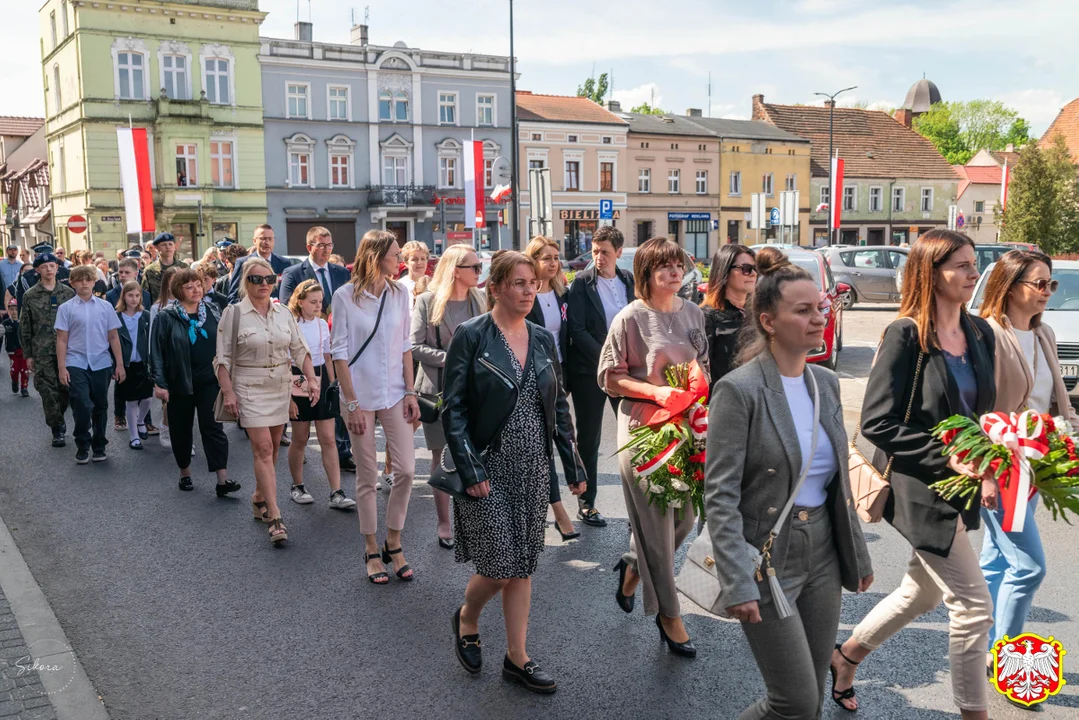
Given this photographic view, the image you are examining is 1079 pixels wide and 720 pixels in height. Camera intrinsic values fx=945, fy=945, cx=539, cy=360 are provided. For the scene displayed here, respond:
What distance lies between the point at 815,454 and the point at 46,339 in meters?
9.77

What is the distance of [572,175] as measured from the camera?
178 feet

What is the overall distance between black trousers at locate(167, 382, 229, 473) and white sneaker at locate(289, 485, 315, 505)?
71 cm

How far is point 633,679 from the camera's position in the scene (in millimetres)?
4395

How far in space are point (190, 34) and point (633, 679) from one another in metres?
46.5

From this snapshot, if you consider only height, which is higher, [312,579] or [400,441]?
[400,441]

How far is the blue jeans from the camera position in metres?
3.93

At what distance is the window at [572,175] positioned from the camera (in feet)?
177

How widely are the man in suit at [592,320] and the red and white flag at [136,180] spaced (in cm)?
1498

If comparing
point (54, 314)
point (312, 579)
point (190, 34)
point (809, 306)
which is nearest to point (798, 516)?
point (809, 306)

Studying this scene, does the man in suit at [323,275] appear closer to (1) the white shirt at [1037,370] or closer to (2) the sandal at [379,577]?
(2) the sandal at [379,577]

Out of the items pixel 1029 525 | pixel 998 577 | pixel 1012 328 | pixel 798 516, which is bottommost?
pixel 998 577

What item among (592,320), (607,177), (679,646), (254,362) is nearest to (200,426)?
(254,362)

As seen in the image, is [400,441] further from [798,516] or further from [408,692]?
[798,516]

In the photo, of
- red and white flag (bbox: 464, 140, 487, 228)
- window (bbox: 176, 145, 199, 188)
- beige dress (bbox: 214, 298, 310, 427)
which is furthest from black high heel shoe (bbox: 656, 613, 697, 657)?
window (bbox: 176, 145, 199, 188)
